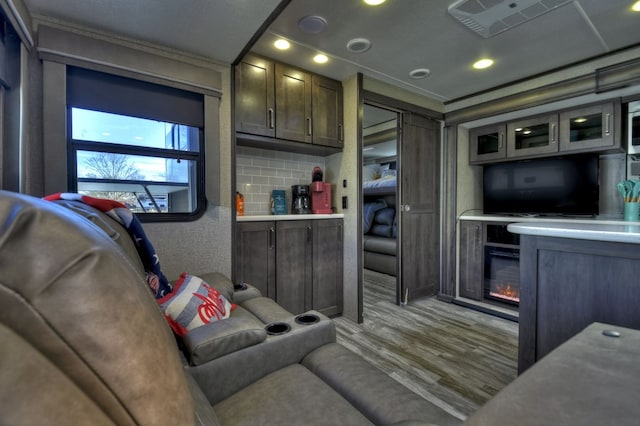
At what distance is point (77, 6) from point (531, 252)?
2783mm

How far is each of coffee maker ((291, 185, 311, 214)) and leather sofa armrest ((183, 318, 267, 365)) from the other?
1.92 metres

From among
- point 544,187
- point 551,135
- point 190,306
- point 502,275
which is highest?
point 551,135

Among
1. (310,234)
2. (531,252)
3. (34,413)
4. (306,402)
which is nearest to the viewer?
(34,413)

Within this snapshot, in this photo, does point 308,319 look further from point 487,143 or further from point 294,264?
point 487,143

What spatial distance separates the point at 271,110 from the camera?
101 inches

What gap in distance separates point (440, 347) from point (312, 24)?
8.79 ft

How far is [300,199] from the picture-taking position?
9.96 ft

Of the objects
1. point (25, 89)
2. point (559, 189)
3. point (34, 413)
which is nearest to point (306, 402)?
point (34, 413)

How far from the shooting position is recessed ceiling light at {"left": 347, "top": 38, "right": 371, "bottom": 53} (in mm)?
2271

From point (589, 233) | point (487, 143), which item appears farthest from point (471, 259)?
point (589, 233)

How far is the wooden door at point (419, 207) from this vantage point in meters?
3.33

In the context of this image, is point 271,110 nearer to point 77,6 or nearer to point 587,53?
point 77,6

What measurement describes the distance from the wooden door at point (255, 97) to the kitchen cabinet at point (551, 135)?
2.57 metres

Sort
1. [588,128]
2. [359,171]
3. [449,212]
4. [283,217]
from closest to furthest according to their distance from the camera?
[283,217] < [588,128] < [359,171] < [449,212]
